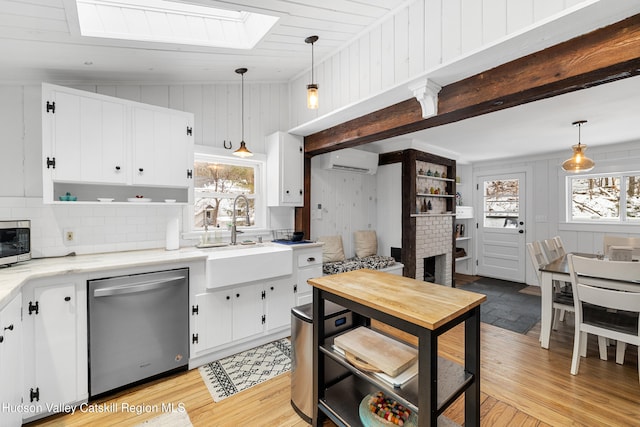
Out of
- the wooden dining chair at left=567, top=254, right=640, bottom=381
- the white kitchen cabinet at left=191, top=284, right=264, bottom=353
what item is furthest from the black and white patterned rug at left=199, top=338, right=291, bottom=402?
the wooden dining chair at left=567, top=254, right=640, bottom=381

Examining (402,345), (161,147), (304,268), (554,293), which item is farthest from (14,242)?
(554,293)

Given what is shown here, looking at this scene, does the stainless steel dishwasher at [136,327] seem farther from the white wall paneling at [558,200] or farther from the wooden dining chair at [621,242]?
the white wall paneling at [558,200]

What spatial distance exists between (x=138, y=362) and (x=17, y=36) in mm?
2260

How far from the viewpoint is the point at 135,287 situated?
2.07m

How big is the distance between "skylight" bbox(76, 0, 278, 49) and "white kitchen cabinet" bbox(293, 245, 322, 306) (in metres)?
1.95

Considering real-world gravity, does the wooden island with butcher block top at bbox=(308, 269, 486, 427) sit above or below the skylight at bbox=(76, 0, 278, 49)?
below

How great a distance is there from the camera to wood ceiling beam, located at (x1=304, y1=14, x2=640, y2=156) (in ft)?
4.34

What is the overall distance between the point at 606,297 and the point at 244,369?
293 cm

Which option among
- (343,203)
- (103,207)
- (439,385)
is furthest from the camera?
(343,203)

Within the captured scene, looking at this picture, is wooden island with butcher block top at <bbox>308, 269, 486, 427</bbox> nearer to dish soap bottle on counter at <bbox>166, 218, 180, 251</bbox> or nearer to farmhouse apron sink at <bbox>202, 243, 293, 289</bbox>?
farmhouse apron sink at <bbox>202, 243, 293, 289</bbox>

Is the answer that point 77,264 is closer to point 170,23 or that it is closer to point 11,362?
point 11,362

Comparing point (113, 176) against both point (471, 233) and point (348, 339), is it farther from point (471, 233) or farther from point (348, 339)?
point (471, 233)

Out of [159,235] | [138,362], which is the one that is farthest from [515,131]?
[138,362]

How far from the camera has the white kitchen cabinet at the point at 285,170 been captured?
3273 millimetres
